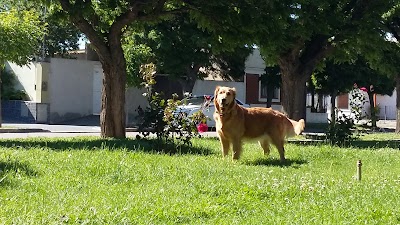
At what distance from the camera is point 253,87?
41031 mm

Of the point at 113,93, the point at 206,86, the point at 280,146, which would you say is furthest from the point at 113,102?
the point at 206,86

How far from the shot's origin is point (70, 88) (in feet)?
109

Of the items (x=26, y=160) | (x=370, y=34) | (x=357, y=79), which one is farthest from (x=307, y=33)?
(x=357, y=79)

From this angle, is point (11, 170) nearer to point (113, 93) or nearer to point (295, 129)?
point (295, 129)

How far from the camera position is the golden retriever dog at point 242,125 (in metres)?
11.0

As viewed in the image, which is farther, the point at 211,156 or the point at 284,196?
the point at 211,156

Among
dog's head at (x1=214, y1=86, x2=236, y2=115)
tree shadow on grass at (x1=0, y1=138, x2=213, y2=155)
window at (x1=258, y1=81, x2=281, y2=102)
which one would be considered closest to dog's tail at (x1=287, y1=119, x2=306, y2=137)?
dog's head at (x1=214, y1=86, x2=236, y2=115)

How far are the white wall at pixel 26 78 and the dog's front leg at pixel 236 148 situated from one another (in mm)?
23288

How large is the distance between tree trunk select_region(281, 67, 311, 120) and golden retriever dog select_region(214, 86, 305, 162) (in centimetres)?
849

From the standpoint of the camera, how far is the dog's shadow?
10.8 metres

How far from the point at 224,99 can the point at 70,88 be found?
23.8 metres

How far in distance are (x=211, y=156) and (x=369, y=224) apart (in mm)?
5898

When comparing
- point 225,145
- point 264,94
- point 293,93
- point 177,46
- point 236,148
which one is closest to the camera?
point 236,148

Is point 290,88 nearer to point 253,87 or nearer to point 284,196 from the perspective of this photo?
point 284,196
